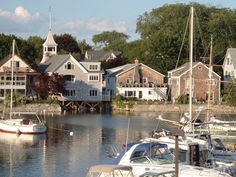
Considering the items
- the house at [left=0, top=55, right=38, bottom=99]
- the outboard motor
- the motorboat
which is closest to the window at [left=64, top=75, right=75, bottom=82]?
Answer: the house at [left=0, top=55, right=38, bottom=99]

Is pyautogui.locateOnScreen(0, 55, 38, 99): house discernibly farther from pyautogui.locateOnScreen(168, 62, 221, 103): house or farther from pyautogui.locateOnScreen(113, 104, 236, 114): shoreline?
pyautogui.locateOnScreen(168, 62, 221, 103): house

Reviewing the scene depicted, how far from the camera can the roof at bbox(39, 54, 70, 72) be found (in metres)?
91.5

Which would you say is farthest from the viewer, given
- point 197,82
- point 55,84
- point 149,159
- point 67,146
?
point 197,82

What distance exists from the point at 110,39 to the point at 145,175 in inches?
5673

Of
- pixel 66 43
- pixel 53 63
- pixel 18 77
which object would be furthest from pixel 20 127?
pixel 66 43

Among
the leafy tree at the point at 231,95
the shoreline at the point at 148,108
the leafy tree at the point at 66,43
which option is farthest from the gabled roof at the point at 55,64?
the leafy tree at the point at 66,43

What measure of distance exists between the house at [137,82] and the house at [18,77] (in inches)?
489

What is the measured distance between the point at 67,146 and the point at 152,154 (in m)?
20.0

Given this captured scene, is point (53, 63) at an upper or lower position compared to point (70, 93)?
upper

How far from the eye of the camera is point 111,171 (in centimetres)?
2448

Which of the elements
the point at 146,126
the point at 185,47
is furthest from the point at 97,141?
the point at 185,47

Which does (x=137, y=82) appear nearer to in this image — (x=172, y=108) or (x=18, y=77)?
(x=172, y=108)

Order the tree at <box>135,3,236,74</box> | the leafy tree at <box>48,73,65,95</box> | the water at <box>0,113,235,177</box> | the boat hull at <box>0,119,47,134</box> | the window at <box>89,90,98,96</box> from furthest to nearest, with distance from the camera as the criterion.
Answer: the tree at <box>135,3,236,74</box> < the window at <box>89,90,98,96</box> < the leafy tree at <box>48,73,65,95</box> < the boat hull at <box>0,119,47,134</box> < the water at <box>0,113,235,177</box>

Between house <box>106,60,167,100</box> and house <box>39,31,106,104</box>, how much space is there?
3125mm
